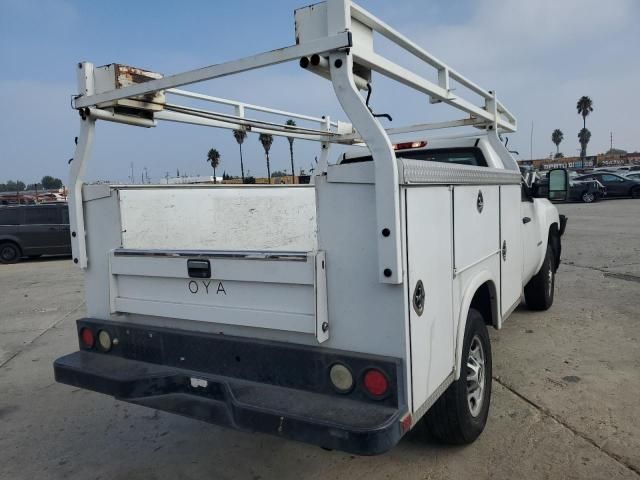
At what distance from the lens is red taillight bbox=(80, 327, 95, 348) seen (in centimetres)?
325

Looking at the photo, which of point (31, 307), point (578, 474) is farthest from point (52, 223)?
point (578, 474)

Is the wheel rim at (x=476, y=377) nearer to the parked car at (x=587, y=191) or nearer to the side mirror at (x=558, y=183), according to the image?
the side mirror at (x=558, y=183)

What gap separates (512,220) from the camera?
4.14 meters

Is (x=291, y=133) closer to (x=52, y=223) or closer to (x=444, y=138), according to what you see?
(x=444, y=138)

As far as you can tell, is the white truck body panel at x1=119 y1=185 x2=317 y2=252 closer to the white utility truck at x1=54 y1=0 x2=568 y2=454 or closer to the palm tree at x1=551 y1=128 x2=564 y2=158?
the white utility truck at x1=54 y1=0 x2=568 y2=454

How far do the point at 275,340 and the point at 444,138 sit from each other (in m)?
3.07

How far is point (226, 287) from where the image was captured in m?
2.73

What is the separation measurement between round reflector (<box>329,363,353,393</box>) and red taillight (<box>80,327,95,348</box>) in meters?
1.68

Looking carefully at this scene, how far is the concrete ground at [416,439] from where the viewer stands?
307cm

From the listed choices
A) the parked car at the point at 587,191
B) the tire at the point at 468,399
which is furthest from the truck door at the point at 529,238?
the parked car at the point at 587,191

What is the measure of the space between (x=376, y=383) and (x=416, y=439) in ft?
4.25

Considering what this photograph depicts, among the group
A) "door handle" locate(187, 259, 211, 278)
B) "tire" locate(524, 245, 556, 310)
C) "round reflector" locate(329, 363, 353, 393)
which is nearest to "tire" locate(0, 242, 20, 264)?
"tire" locate(524, 245, 556, 310)

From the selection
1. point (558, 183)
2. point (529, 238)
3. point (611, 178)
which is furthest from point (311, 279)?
point (611, 178)

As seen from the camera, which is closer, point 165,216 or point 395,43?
point 395,43
